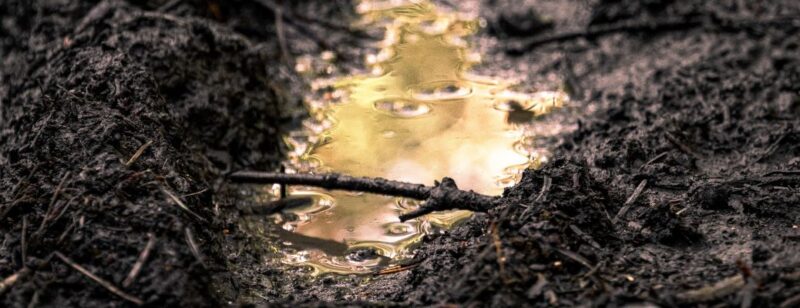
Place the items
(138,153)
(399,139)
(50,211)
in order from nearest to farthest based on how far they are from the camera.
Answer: (50,211)
(138,153)
(399,139)

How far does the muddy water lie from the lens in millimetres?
3455

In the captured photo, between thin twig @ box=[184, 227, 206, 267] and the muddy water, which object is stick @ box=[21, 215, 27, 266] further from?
the muddy water

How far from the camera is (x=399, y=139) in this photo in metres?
4.36

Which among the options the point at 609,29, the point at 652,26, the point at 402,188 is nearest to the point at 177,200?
the point at 402,188

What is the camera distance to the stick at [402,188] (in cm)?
308

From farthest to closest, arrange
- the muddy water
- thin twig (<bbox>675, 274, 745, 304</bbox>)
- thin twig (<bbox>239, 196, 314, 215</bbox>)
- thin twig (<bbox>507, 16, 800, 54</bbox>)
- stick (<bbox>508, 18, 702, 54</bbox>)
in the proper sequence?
stick (<bbox>508, 18, 702, 54</bbox>)
thin twig (<bbox>507, 16, 800, 54</bbox>)
thin twig (<bbox>239, 196, 314, 215</bbox>)
the muddy water
thin twig (<bbox>675, 274, 745, 304</bbox>)

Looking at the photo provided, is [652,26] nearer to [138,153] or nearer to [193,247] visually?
[138,153]

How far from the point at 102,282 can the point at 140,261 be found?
122mm

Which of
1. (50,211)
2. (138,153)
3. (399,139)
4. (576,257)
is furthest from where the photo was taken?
(399,139)

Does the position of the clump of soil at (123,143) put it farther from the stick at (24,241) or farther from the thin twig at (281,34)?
the thin twig at (281,34)

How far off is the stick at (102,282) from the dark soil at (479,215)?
0.02 meters

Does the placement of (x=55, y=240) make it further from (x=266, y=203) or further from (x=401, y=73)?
(x=401, y=73)

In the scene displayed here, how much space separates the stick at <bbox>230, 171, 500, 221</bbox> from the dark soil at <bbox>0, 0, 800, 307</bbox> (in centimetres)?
8

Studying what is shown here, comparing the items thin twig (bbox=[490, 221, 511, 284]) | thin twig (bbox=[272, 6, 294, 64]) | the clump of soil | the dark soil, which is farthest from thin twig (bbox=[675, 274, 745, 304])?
thin twig (bbox=[272, 6, 294, 64])
